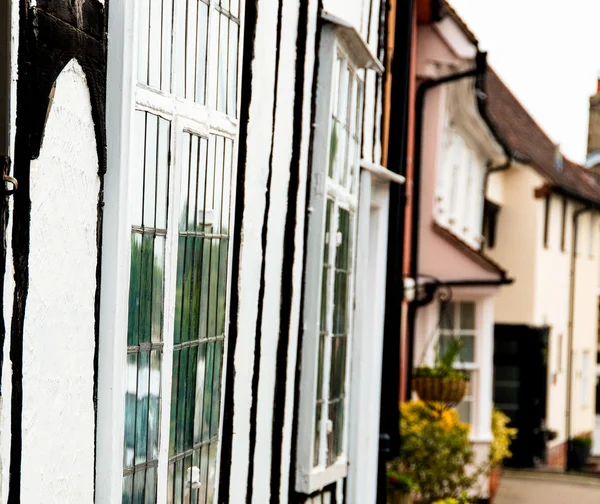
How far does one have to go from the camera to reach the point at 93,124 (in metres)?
3.88

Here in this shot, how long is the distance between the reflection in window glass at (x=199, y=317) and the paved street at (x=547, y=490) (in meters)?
13.2

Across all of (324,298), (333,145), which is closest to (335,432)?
(324,298)

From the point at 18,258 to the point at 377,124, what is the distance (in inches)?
238

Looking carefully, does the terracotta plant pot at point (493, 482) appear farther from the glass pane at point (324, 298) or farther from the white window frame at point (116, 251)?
the white window frame at point (116, 251)

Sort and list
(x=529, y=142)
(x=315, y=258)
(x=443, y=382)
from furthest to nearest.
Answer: (x=529, y=142) < (x=443, y=382) < (x=315, y=258)

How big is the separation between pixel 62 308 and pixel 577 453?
2658cm

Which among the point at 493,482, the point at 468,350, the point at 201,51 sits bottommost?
the point at 493,482

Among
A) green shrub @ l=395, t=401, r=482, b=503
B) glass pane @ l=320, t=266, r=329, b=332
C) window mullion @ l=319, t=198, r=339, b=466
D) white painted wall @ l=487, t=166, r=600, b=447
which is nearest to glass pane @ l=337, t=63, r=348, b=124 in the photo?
window mullion @ l=319, t=198, r=339, b=466

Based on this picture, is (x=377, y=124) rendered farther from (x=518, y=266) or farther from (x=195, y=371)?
(x=518, y=266)

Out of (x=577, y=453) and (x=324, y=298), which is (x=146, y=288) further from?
(x=577, y=453)

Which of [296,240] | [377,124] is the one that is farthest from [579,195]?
[296,240]

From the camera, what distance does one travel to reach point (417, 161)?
16.4 metres

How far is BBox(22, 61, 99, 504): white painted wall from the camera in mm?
3533

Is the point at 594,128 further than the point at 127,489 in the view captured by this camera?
Yes
